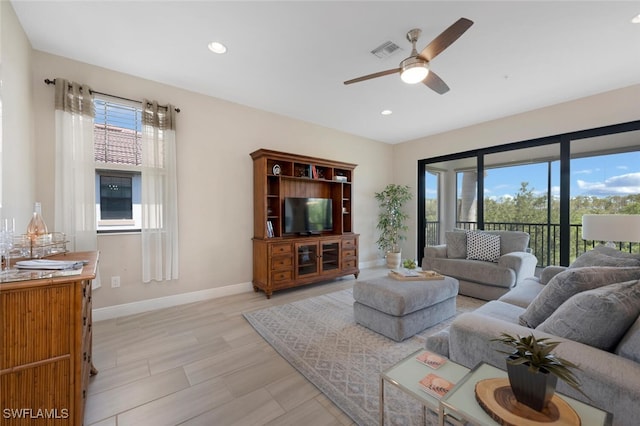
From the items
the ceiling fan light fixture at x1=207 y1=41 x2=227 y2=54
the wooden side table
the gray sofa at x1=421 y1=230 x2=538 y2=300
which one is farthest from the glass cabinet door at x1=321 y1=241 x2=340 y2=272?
the wooden side table

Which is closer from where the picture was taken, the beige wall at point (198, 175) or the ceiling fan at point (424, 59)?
the ceiling fan at point (424, 59)

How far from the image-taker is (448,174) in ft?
18.6

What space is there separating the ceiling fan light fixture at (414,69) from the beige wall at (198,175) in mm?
2418

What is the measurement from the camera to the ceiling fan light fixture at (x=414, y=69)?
6.93 feet

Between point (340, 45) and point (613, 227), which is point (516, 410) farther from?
point (340, 45)

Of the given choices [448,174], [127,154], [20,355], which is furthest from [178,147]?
[448,174]

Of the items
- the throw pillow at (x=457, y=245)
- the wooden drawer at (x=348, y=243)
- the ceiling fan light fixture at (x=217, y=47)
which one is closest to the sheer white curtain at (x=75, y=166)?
the ceiling fan light fixture at (x=217, y=47)

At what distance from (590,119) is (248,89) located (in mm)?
4616

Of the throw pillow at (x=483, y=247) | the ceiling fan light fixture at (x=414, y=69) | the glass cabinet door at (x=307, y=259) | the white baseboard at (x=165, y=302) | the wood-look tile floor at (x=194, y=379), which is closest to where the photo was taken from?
the wood-look tile floor at (x=194, y=379)

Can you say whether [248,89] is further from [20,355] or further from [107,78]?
[20,355]

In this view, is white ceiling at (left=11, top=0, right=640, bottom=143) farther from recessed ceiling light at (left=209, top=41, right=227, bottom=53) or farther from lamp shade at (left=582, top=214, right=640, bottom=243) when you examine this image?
lamp shade at (left=582, top=214, right=640, bottom=243)

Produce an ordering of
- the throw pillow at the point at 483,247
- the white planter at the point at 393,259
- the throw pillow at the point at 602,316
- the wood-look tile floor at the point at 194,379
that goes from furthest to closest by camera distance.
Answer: the white planter at the point at 393,259 → the throw pillow at the point at 483,247 → the wood-look tile floor at the point at 194,379 → the throw pillow at the point at 602,316

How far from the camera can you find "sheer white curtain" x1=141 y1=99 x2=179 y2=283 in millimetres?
2988

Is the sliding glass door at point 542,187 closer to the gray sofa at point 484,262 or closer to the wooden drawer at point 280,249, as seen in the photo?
the gray sofa at point 484,262
